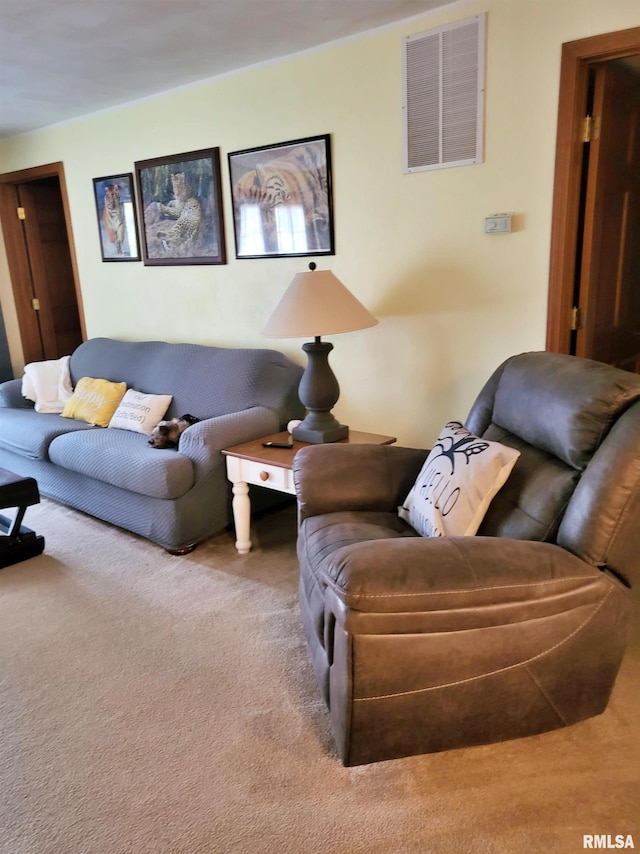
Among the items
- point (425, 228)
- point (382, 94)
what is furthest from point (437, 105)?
point (425, 228)

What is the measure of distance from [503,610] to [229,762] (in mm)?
848

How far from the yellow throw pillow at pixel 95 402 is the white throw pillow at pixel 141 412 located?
0.40ft

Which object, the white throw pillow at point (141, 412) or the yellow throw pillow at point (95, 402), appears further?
the yellow throw pillow at point (95, 402)

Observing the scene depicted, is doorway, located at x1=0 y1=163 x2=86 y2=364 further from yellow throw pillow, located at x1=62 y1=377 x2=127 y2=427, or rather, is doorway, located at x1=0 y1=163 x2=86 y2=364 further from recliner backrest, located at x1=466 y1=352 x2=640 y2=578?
recliner backrest, located at x1=466 y1=352 x2=640 y2=578

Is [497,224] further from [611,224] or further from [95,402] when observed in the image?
[95,402]

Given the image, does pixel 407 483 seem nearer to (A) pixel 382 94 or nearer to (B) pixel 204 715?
(B) pixel 204 715

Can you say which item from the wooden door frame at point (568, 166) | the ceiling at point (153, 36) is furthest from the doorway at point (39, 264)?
the wooden door frame at point (568, 166)

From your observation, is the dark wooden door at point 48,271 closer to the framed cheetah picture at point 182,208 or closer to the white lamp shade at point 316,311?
the framed cheetah picture at point 182,208

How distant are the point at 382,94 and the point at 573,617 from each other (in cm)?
230

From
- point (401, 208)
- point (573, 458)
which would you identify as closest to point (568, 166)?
point (401, 208)

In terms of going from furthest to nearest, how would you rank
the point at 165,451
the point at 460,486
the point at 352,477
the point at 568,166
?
the point at 165,451 < the point at 568,166 < the point at 352,477 < the point at 460,486

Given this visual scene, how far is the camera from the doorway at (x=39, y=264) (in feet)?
16.1

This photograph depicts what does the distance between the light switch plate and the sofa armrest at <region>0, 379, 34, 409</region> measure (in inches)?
123

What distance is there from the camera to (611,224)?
2.59m
